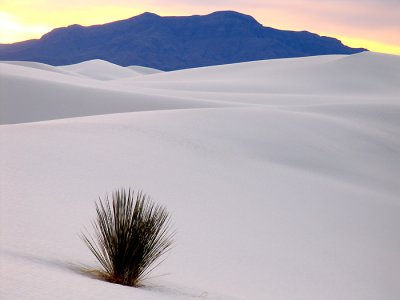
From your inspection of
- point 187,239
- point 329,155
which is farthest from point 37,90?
point 187,239

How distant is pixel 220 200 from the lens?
39.5 ft

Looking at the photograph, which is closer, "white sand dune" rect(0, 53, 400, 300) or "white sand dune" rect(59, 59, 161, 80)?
"white sand dune" rect(0, 53, 400, 300)

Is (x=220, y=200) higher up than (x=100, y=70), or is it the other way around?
(x=100, y=70)

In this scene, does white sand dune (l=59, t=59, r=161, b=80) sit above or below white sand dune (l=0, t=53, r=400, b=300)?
above

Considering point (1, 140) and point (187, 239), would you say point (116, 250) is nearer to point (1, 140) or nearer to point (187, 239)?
point (187, 239)

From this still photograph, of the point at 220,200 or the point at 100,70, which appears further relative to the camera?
the point at 100,70

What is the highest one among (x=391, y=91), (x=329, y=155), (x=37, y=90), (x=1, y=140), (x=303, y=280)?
(x=391, y=91)

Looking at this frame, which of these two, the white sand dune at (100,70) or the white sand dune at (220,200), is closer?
the white sand dune at (220,200)

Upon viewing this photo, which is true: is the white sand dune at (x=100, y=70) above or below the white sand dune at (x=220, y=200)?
above

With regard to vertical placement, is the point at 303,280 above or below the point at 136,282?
above

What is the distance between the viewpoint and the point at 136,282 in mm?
6566

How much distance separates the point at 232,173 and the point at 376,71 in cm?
4449

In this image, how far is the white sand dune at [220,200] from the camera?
286 inches

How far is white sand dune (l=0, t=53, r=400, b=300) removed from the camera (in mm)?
7270
